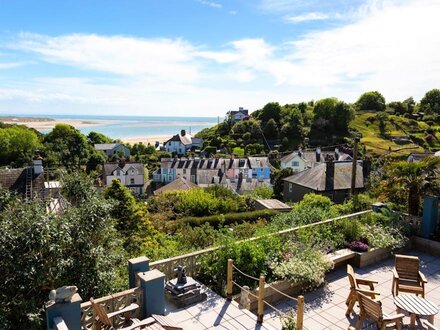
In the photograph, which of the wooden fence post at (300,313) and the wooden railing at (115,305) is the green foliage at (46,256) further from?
the wooden fence post at (300,313)

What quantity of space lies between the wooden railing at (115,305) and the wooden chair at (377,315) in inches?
150

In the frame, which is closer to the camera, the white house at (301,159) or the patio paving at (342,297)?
the patio paving at (342,297)

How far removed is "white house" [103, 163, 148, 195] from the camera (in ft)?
164

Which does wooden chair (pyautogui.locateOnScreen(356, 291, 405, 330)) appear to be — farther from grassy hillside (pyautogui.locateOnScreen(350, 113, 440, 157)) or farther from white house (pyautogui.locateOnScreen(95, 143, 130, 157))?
white house (pyautogui.locateOnScreen(95, 143, 130, 157))

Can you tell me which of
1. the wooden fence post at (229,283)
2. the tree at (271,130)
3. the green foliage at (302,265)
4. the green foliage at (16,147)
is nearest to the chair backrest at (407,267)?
the green foliage at (302,265)

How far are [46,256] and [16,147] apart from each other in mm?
67991

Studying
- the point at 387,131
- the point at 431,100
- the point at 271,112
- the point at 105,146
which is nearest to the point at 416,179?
the point at 105,146

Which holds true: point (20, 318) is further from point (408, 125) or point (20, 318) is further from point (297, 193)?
point (408, 125)

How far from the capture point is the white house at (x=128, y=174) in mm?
50125

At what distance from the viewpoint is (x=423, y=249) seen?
33.2ft

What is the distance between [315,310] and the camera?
22.6 ft

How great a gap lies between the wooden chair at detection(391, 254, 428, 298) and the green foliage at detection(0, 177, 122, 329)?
5.66m

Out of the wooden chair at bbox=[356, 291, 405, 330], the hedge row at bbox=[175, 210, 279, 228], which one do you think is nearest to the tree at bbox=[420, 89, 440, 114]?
the hedge row at bbox=[175, 210, 279, 228]

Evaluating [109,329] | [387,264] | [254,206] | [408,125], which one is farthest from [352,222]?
[408,125]
